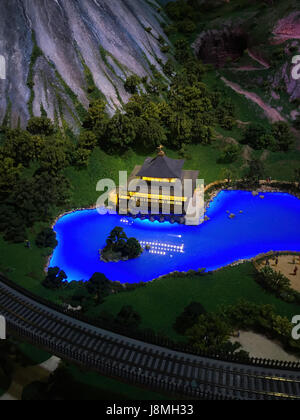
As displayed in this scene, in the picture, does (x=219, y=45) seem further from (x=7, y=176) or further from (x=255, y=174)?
(x=7, y=176)

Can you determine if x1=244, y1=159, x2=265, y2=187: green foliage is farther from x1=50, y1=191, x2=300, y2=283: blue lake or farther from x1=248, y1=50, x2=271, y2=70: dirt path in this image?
x1=248, y1=50, x2=271, y2=70: dirt path

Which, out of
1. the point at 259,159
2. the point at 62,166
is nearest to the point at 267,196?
the point at 259,159

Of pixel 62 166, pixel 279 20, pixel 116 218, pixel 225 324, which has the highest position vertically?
pixel 279 20

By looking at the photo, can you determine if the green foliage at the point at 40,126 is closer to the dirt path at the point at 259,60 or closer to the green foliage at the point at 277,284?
the green foliage at the point at 277,284

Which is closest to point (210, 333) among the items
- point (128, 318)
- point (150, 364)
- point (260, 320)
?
point (260, 320)

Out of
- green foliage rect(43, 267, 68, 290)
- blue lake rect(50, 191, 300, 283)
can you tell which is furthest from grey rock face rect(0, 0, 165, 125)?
green foliage rect(43, 267, 68, 290)

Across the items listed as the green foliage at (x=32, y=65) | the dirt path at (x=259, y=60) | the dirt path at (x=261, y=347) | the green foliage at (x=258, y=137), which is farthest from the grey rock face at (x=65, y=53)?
the dirt path at (x=261, y=347)
